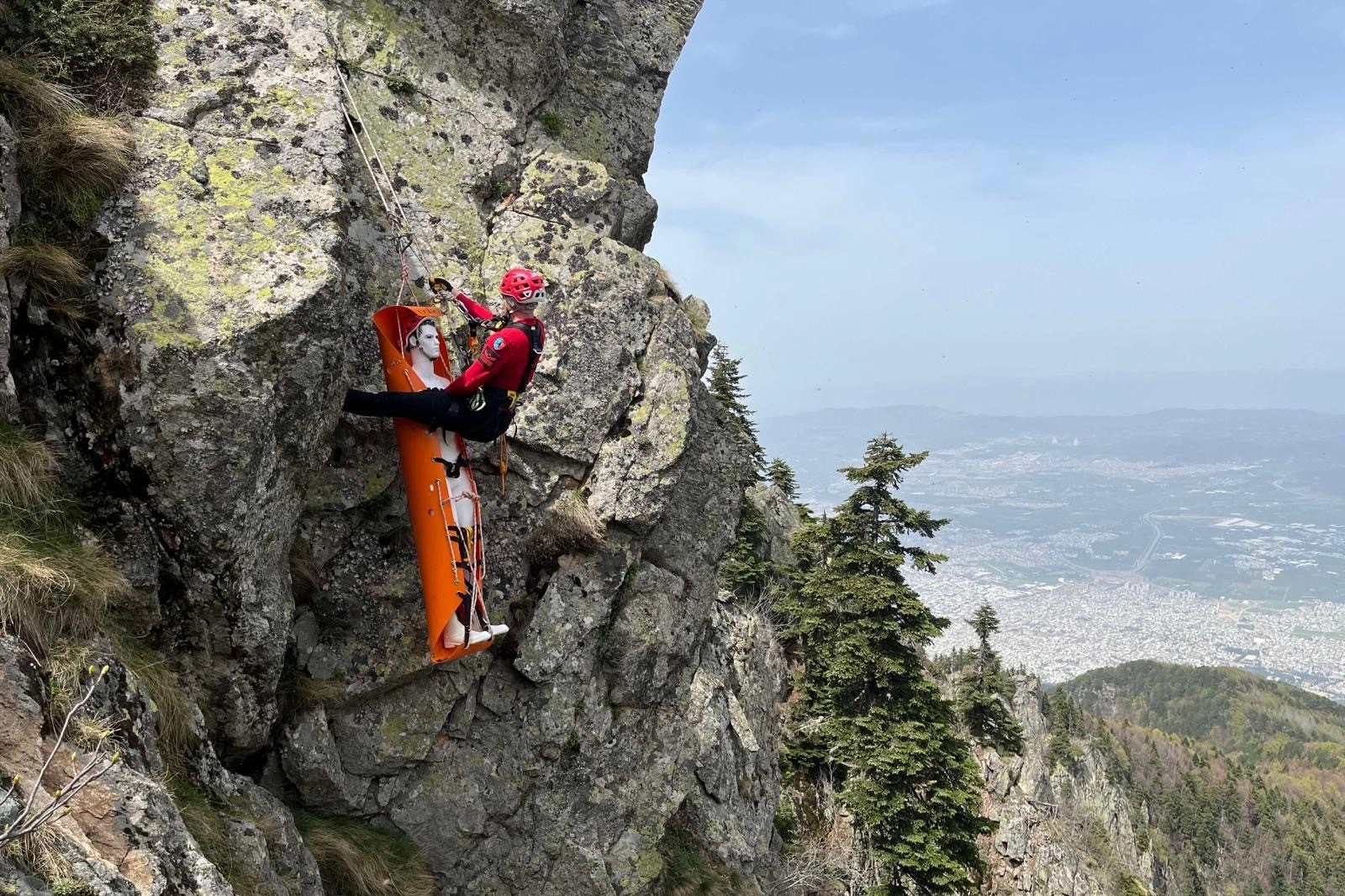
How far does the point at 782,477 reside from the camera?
139 feet

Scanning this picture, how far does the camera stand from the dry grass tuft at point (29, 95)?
6859 mm

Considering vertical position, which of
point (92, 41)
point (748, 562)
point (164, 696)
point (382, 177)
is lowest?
point (748, 562)

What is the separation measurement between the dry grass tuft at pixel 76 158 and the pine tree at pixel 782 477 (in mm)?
36749

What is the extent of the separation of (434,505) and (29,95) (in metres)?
5.20

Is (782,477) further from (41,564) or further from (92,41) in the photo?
(41,564)

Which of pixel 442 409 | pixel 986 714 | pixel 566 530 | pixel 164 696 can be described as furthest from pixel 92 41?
pixel 986 714

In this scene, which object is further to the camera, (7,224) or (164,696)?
(7,224)

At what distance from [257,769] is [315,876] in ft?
5.06

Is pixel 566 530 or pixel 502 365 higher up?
pixel 502 365

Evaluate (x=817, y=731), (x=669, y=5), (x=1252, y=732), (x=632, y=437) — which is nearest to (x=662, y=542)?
(x=632, y=437)

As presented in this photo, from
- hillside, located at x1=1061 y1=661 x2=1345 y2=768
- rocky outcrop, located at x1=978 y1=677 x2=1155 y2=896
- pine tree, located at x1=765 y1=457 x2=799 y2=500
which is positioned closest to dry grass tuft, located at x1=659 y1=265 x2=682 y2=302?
rocky outcrop, located at x1=978 y1=677 x2=1155 y2=896

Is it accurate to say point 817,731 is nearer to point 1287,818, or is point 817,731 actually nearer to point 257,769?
point 257,769

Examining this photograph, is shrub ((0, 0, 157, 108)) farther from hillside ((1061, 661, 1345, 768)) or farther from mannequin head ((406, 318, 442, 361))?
hillside ((1061, 661, 1345, 768))

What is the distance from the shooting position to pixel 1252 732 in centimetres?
16938
